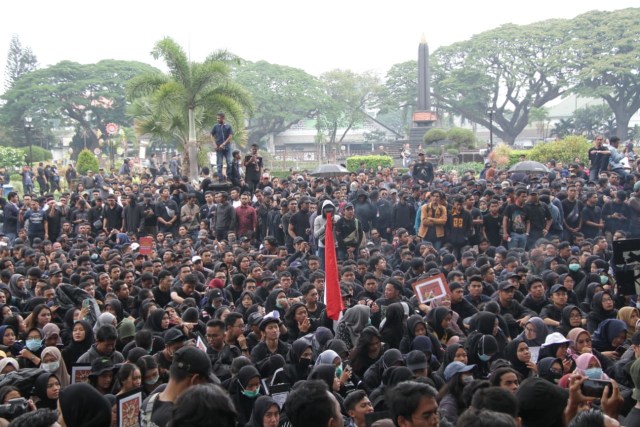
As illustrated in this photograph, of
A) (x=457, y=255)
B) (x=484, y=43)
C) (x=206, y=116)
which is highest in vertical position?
(x=484, y=43)

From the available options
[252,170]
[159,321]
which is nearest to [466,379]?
[159,321]

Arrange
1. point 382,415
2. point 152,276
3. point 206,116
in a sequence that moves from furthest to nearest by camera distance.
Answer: point 206,116
point 152,276
point 382,415

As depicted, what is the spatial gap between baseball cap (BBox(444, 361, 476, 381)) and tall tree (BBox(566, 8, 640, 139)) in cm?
4869

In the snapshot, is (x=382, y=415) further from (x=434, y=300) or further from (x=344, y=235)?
(x=344, y=235)

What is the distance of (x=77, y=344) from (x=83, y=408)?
12.2 ft

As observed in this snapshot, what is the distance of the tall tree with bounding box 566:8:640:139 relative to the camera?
52.2 metres

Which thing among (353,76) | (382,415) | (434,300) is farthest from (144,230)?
(353,76)

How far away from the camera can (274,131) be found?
210ft

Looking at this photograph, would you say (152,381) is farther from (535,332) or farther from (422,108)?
(422,108)

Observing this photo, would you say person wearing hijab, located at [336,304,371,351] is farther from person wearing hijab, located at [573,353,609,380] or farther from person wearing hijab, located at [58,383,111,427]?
person wearing hijab, located at [58,383,111,427]

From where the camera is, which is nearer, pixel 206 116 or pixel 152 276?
pixel 152 276

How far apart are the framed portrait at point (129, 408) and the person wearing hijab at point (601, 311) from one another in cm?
525

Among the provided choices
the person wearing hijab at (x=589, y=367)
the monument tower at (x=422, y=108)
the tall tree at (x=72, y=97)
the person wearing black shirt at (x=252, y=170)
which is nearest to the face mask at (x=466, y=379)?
the person wearing hijab at (x=589, y=367)

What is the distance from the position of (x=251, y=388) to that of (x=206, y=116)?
17997mm
